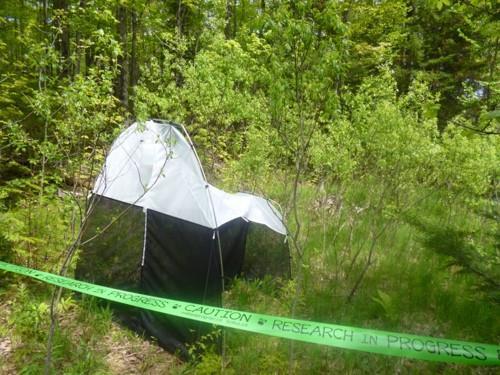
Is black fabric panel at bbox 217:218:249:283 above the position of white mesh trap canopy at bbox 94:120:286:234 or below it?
below

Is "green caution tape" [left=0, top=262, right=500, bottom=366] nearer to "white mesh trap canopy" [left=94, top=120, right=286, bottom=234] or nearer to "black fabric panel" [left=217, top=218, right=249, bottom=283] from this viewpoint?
"white mesh trap canopy" [left=94, top=120, right=286, bottom=234]

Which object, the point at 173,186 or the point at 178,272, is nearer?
the point at 178,272

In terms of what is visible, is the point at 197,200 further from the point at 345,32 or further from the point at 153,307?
the point at 345,32

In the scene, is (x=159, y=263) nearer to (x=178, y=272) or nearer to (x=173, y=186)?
(x=178, y=272)

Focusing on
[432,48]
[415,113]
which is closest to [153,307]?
[415,113]

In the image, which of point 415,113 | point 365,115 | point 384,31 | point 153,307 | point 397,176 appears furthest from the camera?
point 384,31

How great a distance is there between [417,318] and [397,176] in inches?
79.5

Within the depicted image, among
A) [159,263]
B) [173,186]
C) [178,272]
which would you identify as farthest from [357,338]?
[173,186]

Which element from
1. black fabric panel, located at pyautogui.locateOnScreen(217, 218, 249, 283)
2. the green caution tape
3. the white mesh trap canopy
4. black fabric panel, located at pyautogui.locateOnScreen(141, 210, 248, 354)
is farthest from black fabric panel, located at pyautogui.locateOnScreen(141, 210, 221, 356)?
the green caution tape

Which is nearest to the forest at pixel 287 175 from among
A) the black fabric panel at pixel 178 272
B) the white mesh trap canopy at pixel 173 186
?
the black fabric panel at pixel 178 272

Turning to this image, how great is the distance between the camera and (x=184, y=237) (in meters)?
3.93

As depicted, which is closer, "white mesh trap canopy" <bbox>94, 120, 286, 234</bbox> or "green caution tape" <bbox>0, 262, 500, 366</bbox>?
"green caution tape" <bbox>0, 262, 500, 366</bbox>

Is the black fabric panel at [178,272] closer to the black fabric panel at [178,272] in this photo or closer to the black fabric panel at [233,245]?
the black fabric panel at [178,272]

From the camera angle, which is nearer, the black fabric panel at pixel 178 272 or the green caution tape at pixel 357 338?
the green caution tape at pixel 357 338
